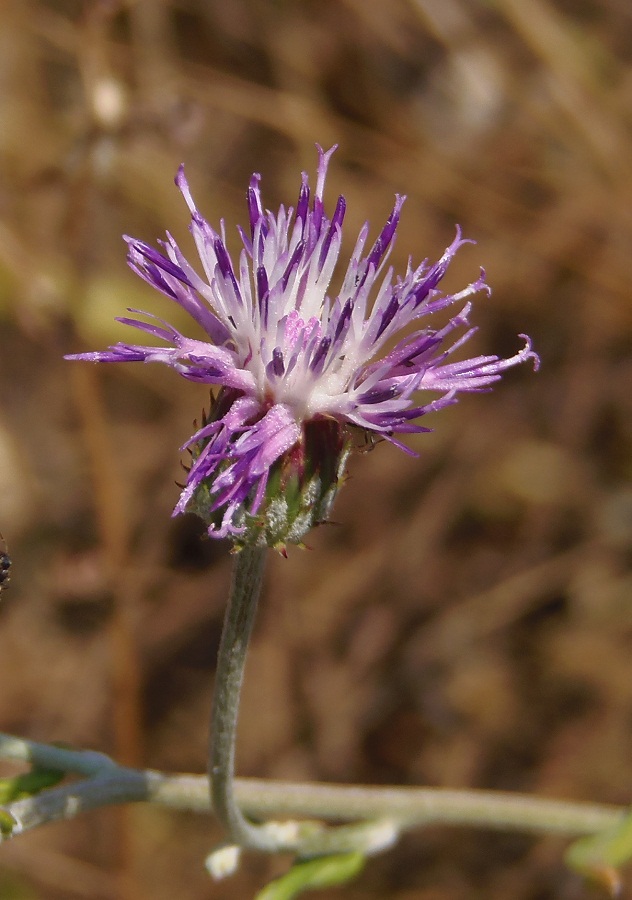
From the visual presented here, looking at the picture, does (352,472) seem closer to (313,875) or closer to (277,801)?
(277,801)

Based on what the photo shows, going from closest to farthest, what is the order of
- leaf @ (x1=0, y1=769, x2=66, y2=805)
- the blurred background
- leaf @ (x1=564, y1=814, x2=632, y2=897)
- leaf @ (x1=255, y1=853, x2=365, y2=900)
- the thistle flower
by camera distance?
the thistle flower → leaf @ (x1=0, y1=769, x2=66, y2=805) → leaf @ (x1=255, y1=853, x2=365, y2=900) → leaf @ (x1=564, y1=814, x2=632, y2=897) → the blurred background

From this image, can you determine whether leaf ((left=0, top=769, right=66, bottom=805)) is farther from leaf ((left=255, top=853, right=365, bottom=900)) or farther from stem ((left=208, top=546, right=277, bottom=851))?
leaf ((left=255, top=853, right=365, bottom=900))

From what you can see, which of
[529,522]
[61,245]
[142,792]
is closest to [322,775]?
[529,522]

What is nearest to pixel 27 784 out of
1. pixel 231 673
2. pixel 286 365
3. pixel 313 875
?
pixel 231 673

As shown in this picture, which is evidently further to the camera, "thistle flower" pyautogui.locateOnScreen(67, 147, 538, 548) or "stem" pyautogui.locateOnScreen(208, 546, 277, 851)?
"stem" pyautogui.locateOnScreen(208, 546, 277, 851)

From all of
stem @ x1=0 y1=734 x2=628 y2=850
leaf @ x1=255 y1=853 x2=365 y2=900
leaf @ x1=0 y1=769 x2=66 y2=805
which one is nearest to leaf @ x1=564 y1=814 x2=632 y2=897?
stem @ x1=0 y1=734 x2=628 y2=850
